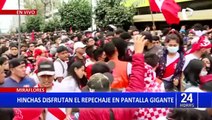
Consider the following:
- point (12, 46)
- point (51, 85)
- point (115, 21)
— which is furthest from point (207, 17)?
point (51, 85)

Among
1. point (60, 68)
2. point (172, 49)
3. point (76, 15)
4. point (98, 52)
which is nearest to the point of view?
point (172, 49)

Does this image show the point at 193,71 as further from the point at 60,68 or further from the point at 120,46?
the point at 60,68

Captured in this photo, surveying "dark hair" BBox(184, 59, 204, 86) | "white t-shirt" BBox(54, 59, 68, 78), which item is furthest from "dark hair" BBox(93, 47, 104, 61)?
"dark hair" BBox(184, 59, 204, 86)

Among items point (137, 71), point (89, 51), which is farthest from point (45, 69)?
point (89, 51)

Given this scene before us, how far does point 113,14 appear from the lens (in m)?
24.8

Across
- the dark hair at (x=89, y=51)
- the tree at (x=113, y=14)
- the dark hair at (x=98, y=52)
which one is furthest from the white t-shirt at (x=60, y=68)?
the tree at (x=113, y=14)

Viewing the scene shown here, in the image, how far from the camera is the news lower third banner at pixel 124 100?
2.71 meters

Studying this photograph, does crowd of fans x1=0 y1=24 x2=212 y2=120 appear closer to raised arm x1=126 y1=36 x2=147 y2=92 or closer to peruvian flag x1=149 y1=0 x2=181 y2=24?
raised arm x1=126 y1=36 x2=147 y2=92

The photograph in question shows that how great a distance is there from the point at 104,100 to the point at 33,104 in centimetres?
45

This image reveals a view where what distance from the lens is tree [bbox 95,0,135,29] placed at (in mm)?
24734

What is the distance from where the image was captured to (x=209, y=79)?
158 inches

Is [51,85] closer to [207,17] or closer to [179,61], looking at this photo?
[179,61]

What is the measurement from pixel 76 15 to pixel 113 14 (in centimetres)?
556

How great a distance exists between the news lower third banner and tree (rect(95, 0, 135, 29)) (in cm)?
2189
